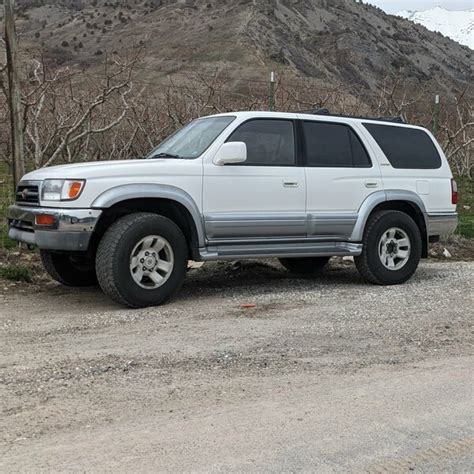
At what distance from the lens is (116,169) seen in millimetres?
6387

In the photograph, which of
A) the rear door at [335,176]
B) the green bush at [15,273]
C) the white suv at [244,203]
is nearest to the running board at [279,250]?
the white suv at [244,203]

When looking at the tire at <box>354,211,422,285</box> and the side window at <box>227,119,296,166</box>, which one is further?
the tire at <box>354,211,422,285</box>

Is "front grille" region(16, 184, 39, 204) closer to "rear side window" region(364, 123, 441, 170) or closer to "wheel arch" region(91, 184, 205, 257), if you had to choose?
"wheel arch" region(91, 184, 205, 257)

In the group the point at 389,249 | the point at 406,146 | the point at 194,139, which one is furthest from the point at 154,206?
the point at 406,146

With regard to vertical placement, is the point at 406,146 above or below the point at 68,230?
above

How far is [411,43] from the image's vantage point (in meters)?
91.2

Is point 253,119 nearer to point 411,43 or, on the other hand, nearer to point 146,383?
→ point 146,383

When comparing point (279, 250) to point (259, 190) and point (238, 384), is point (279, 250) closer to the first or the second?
point (259, 190)

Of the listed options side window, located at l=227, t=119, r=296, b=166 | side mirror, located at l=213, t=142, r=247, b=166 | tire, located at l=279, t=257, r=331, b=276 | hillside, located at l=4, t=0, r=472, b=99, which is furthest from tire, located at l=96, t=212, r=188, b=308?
hillside, located at l=4, t=0, r=472, b=99

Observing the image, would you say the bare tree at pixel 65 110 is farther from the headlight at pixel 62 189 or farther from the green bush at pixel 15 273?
the headlight at pixel 62 189

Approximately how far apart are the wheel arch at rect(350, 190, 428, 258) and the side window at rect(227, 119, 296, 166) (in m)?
1.06

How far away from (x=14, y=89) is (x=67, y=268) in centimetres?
266

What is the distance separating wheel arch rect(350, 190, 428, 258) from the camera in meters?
7.75

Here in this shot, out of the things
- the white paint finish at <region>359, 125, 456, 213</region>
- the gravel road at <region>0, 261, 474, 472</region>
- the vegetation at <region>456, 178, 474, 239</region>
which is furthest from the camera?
the vegetation at <region>456, 178, 474, 239</region>
